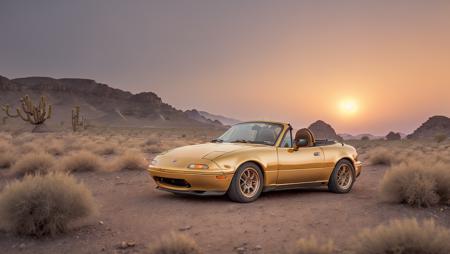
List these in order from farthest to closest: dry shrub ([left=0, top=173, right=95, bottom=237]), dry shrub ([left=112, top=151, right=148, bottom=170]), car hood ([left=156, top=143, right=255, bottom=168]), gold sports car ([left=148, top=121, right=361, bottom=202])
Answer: dry shrub ([left=112, top=151, right=148, bottom=170]) → car hood ([left=156, top=143, right=255, bottom=168]) → gold sports car ([left=148, top=121, right=361, bottom=202]) → dry shrub ([left=0, top=173, right=95, bottom=237])

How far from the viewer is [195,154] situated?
354 inches

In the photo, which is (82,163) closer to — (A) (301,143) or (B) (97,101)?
(A) (301,143)

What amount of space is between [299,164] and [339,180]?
1.52 m

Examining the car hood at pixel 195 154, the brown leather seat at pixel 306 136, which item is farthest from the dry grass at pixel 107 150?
the brown leather seat at pixel 306 136

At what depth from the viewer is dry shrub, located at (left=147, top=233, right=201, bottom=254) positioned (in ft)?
17.7

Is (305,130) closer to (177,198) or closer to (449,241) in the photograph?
(177,198)

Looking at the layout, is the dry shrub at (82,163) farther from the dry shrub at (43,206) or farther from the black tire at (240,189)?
the dry shrub at (43,206)

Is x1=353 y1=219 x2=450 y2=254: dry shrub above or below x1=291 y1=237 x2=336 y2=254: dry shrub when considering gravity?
above

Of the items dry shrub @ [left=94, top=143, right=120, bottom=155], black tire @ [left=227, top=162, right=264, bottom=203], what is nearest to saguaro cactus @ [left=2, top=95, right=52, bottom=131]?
dry shrub @ [left=94, top=143, right=120, bottom=155]

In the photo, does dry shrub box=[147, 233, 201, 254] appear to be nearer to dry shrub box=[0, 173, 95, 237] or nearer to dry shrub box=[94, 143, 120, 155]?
dry shrub box=[0, 173, 95, 237]

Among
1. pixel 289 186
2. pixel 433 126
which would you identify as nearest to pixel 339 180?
pixel 289 186

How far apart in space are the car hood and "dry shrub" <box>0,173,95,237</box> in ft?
6.83

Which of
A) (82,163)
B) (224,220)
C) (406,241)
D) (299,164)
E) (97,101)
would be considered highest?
(97,101)

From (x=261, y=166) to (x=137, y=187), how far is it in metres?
3.34
